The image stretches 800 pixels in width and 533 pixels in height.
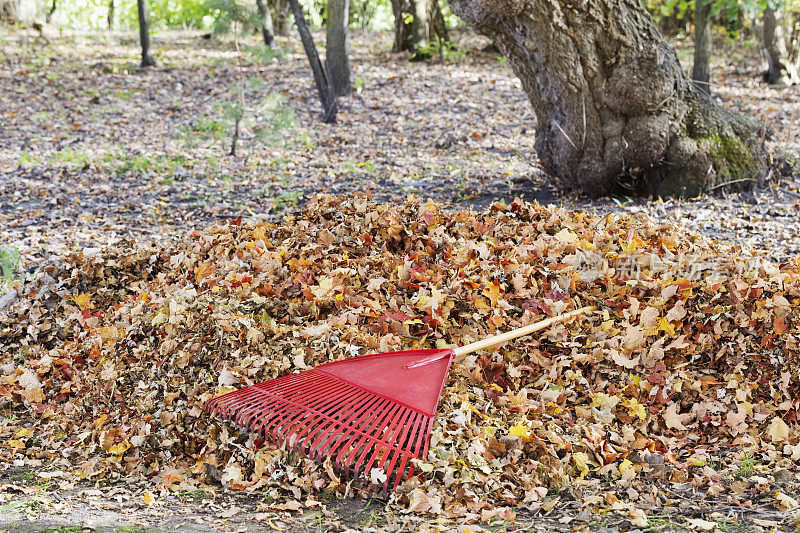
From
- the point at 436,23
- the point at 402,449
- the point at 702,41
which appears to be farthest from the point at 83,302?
the point at 436,23

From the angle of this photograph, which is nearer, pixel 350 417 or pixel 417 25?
pixel 350 417

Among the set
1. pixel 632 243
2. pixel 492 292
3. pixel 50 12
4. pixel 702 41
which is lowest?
pixel 492 292

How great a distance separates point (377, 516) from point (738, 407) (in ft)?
5.15

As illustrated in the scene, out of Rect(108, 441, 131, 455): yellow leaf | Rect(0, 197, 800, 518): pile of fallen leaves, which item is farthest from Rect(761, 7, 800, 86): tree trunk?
Rect(108, 441, 131, 455): yellow leaf

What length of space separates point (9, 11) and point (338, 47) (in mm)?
7588

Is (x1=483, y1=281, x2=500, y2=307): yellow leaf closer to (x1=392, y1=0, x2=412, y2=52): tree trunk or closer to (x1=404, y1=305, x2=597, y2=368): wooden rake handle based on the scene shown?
(x1=404, y1=305, x2=597, y2=368): wooden rake handle

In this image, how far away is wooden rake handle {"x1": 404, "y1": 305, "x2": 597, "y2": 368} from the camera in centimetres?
275

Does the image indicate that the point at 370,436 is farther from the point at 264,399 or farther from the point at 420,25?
the point at 420,25

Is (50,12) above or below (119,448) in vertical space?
above

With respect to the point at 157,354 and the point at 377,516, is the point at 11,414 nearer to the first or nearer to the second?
the point at 157,354

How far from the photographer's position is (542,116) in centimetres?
543

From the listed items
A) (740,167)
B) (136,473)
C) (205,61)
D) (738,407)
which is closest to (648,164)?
(740,167)

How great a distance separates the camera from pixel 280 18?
1432cm

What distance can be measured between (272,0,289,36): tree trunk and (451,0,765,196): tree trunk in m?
10.3
